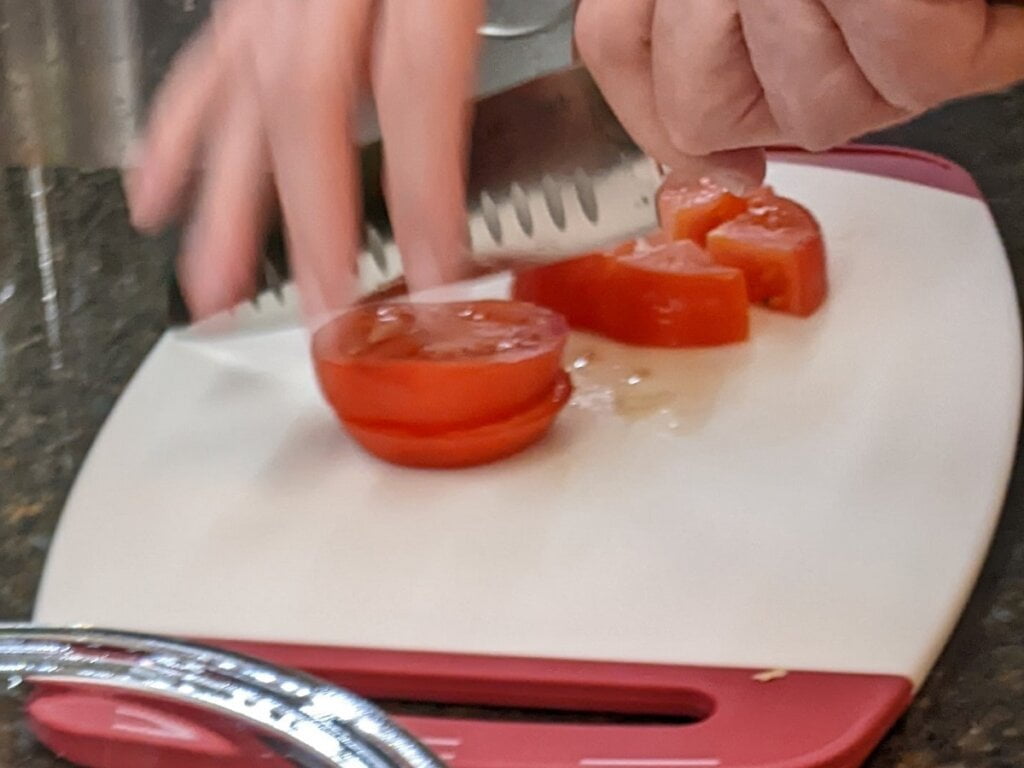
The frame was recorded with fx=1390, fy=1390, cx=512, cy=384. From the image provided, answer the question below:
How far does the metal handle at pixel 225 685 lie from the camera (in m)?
0.44

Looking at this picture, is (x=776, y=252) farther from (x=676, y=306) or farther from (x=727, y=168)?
(x=727, y=168)

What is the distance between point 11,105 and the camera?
44.4 inches

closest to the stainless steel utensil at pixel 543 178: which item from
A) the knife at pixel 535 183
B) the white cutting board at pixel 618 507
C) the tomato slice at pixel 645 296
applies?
the knife at pixel 535 183

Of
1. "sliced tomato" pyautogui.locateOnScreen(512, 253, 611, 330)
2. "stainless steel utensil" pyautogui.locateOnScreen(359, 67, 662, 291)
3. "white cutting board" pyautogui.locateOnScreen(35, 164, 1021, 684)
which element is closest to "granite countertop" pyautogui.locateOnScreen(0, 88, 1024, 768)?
"white cutting board" pyautogui.locateOnScreen(35, 164, 1021, 684)

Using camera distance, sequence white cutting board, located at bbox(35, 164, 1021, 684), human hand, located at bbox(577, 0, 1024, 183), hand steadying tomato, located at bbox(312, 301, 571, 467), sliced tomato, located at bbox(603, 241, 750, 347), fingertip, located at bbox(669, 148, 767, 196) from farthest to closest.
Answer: sliced tomato, located at bbox(603, 241, 750, 347) → hand steadying tomato, located at bbox(312, 301, 571, 467) → white cutting board, located at bbox(35, 164, 1021, 684) → fingertip, located at bbox(669, 148, 767, 196) → human hand, located at bbox(577, 0, 1024, 183)

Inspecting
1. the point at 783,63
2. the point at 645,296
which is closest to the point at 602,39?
the point at 783,63

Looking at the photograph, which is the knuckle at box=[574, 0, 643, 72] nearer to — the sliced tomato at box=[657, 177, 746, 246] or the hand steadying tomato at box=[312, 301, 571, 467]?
the hand steadying tomato at box=[312, 301, 571, 467]

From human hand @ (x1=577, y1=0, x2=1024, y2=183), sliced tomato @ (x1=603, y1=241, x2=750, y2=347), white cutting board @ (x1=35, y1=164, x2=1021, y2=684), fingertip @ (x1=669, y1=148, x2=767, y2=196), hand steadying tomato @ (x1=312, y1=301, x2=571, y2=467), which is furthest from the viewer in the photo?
sliced tomato @ (x1=603, y1=241, x2=750, y2=347)

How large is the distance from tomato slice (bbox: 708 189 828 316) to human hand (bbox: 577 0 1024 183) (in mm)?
378

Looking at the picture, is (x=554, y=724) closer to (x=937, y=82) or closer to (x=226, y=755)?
(x=226, y=755)

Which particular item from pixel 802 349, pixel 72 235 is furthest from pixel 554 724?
pixel 72 235

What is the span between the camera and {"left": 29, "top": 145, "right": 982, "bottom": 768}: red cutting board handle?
519 mm

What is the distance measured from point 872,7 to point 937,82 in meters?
0.04

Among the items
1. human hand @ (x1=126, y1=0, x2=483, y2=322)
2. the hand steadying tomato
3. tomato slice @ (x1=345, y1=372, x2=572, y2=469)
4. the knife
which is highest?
human hand @ (x1=126, y1=0, x2=483, y2=322)
